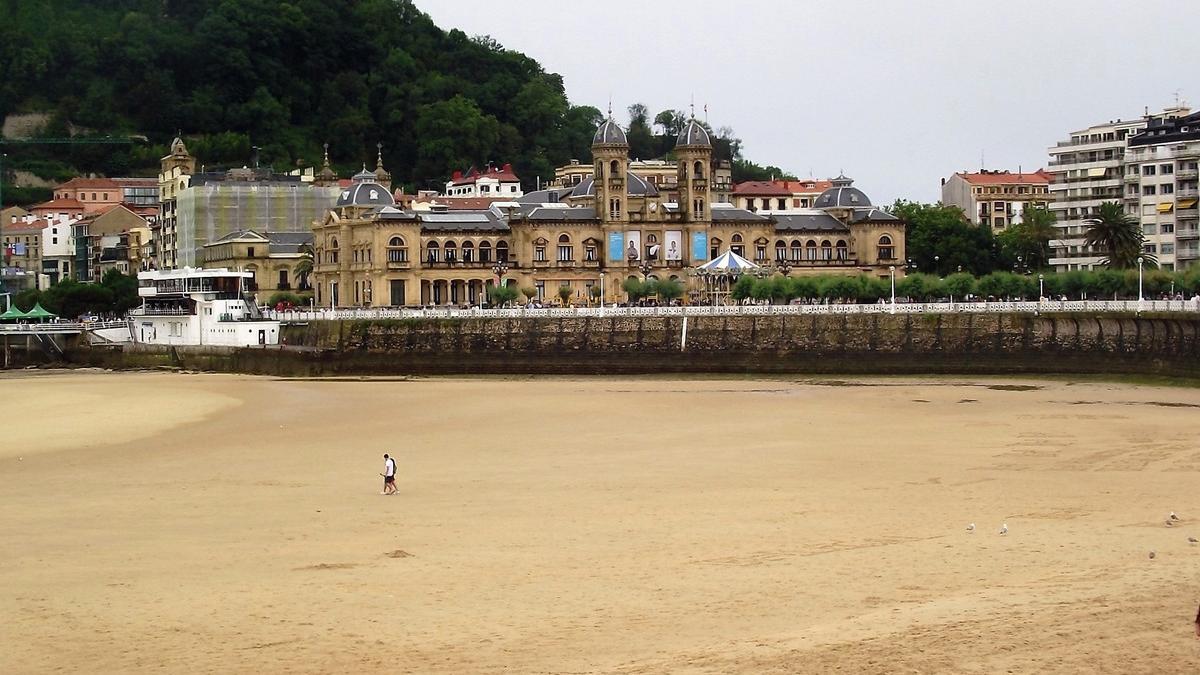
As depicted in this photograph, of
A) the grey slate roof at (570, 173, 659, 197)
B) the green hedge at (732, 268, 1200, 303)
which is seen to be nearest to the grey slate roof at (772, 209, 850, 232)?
the grey slate roof at (570, 173, 659, 197)

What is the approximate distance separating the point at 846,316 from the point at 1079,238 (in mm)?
41666

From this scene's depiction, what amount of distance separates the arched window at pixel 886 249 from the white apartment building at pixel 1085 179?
11.7 metres

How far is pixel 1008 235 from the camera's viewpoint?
115 m

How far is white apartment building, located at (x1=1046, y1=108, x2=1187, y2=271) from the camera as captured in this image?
107 m

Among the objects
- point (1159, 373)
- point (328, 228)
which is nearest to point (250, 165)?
point (328, 228)

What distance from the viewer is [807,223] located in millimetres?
108000

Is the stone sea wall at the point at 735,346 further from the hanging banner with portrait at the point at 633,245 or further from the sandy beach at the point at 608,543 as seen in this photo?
the hanging banner with portrait at the point at 633,245

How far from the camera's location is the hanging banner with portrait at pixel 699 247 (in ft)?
342

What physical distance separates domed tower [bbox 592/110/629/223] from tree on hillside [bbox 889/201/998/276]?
22213mm

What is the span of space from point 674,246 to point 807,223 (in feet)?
31.3

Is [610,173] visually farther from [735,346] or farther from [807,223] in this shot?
[735,346]

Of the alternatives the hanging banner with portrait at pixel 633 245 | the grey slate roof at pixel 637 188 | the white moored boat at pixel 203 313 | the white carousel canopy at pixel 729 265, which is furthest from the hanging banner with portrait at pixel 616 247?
the white moored boat at pixel 203 313

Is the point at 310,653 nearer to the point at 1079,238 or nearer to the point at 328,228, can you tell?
the point at 328,228

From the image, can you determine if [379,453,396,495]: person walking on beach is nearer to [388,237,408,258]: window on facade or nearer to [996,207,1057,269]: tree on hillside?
[388,237,408,258]: window on facade
